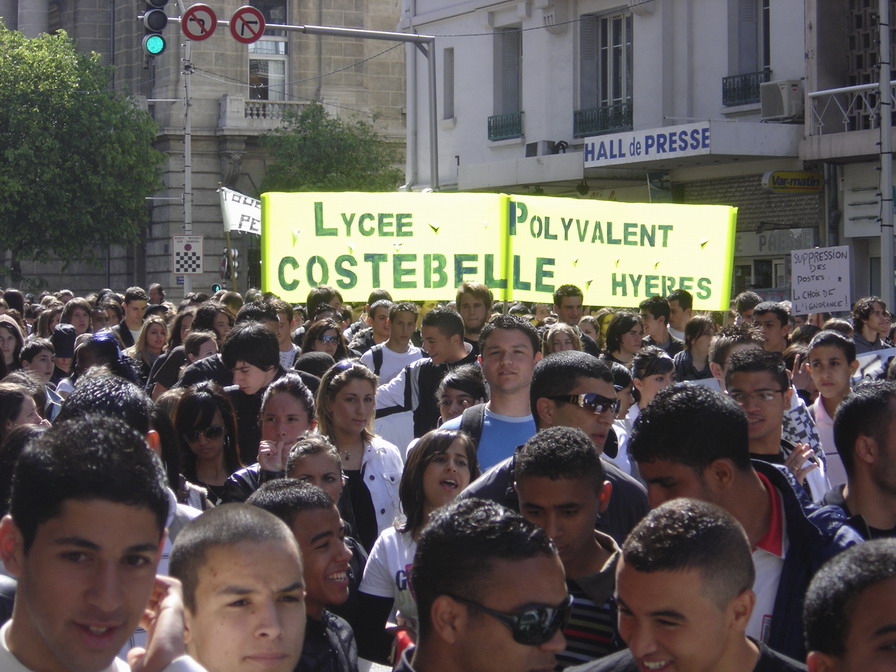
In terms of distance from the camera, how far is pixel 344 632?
4012 millimetres

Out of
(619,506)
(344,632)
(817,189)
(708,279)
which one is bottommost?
(344,632)

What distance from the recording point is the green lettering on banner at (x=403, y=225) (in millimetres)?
12062

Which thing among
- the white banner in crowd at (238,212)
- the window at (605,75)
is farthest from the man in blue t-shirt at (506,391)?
the window at (605,75)

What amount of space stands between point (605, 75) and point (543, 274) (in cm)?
1360

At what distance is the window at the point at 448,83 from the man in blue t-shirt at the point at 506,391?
74.4 feet

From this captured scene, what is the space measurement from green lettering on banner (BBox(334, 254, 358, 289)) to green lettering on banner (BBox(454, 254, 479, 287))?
35.3 inches

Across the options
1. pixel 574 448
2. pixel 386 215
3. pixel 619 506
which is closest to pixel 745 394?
pixel 619 506

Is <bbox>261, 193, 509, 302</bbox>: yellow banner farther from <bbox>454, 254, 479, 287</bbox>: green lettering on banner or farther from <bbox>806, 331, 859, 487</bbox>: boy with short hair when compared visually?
<bbox>806, 331, 859, 487</bbox>: boy with short hair

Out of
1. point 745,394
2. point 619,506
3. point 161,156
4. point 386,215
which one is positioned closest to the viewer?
point 619,506

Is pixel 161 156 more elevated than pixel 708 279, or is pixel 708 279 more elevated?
pixel 161 156

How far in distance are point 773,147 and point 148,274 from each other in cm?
2328

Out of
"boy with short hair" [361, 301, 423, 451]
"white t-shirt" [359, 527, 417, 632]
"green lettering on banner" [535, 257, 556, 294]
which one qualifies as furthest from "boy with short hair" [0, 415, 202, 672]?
"green lettering on banner" [535, 257, 556, 294]

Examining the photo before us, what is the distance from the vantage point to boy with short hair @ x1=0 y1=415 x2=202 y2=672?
2527 mm

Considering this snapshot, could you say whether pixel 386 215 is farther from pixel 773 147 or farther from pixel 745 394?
pixel 773 147
